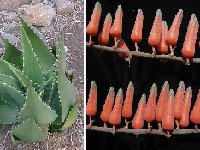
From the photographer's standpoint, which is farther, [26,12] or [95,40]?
[26,12]

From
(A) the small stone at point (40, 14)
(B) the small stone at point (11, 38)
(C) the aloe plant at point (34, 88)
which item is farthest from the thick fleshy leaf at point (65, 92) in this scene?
(A) the small stone at point (40, 14)

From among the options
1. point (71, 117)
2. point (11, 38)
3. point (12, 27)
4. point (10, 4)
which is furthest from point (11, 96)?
point (10, 4)

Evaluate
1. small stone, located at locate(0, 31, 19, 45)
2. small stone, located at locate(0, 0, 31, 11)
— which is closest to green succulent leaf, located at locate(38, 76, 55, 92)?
small stone, located at locate(0, 31, 19, 45)

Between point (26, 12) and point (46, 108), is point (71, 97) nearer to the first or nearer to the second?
point (46, 108)

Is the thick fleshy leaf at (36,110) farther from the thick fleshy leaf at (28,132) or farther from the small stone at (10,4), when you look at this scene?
the small stone at (10,4)

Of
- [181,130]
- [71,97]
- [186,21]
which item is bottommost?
[181,130]

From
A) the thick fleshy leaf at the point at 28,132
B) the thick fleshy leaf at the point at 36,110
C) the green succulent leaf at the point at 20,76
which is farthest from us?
the green succulent leaf at the point at 20,76

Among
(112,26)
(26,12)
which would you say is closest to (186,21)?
(112,26)
